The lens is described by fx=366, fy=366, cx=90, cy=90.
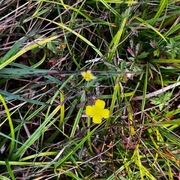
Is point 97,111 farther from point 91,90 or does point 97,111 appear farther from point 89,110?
point 91,90

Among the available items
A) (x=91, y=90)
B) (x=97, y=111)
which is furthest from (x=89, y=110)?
(x=91, y=90)

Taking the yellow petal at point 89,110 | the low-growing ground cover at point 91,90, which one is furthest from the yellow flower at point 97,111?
the low-growing ground cover at point 91,90

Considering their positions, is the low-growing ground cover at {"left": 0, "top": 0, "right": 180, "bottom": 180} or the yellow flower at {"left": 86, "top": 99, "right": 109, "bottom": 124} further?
the low-growing ground cover at {"left": 0, "top": 0, "right": 180, "bottom": 180}

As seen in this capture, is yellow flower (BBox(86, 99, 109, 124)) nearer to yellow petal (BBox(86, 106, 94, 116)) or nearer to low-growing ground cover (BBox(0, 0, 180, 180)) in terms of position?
yellow petal (BBox(86, 106, 94, 116))

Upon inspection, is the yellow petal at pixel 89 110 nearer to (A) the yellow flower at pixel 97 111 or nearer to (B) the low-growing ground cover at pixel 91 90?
(A) the yellow flower at pixel 97 111

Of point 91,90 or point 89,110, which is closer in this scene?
point 89,110

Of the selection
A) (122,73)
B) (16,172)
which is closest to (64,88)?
(122,73)

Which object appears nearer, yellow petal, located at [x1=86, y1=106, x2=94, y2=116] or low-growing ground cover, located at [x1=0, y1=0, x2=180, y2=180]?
yellow petal, located at [x1=86, y1=106, x2=94, y2=116]

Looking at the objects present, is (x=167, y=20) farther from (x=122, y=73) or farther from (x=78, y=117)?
(x=78, y=117)

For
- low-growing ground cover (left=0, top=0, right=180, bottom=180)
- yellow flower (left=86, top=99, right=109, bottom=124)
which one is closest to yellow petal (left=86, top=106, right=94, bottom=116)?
yellow flower (left=86, top=99, right=109, bottom=124)

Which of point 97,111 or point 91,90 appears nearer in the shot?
point 97,111
